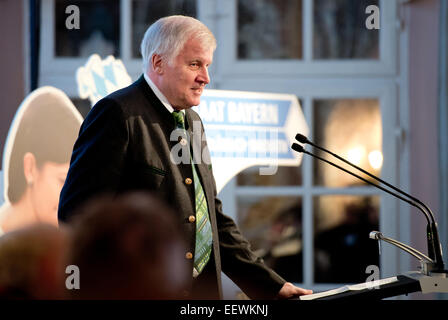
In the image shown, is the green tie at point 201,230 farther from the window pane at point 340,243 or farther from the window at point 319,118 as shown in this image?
the window pane at point 340,243

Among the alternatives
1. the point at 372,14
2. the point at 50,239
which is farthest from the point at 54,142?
the point at 50,239

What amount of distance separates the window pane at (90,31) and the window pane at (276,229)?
2.92ft

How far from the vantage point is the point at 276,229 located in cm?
250

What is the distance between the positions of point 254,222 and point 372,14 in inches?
39.9

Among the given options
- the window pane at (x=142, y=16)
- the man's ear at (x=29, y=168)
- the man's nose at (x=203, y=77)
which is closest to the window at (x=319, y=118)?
the window pane at (x=142, y=16)

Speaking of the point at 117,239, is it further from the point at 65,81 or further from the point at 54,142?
the point at 65,81

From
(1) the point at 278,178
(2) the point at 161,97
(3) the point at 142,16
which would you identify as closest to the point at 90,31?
(3) the point at 142,16

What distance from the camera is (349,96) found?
8.13ft

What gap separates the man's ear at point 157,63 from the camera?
5.09 feet

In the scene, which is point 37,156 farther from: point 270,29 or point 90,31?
point 270,29

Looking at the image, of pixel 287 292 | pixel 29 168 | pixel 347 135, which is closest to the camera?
pixel 287 292

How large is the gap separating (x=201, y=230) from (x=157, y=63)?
45 cm

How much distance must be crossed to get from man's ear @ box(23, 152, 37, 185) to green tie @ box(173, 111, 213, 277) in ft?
3.20

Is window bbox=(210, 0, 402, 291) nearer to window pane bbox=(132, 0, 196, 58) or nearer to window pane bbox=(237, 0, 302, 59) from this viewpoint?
window pane bbox=(237, 0, 302, 59)
